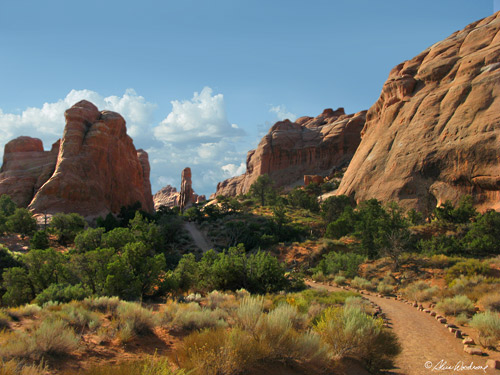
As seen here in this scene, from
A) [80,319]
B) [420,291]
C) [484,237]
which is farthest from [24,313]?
[484,237]

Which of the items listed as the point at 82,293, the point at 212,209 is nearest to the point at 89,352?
the point at 82,293

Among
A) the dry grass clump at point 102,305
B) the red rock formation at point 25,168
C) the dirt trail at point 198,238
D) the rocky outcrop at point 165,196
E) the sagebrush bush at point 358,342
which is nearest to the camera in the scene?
the sagebrush bush at point 358,342

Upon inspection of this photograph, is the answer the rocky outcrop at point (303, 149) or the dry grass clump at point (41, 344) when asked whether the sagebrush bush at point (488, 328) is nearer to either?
the dry grass clump at point (41, 344)

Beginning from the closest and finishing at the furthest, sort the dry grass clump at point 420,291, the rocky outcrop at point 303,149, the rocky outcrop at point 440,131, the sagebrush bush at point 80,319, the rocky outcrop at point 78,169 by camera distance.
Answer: the sagebrush bush at point 80,319 < the dry grass clump at point 420,291 < the rocky outcrop at point 440,131 < the rocky outcrop at point 78,169 < the rocky outcrop at point 303,149

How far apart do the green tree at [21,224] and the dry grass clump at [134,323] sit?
119ft

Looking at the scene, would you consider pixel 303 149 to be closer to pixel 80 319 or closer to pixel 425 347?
pixel 425 347

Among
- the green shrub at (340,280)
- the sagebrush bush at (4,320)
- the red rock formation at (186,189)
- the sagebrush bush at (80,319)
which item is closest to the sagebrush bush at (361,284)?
the green shrub at (340,280)

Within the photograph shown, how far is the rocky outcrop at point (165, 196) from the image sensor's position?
14050cm

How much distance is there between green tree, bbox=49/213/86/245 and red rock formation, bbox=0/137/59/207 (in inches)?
618

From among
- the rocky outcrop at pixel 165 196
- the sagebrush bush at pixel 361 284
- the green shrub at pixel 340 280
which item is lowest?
the green shrub at pixel 340 280

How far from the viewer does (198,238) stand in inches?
1831

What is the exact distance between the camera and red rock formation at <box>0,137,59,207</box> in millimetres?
50719

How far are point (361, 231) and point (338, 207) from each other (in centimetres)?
1491
